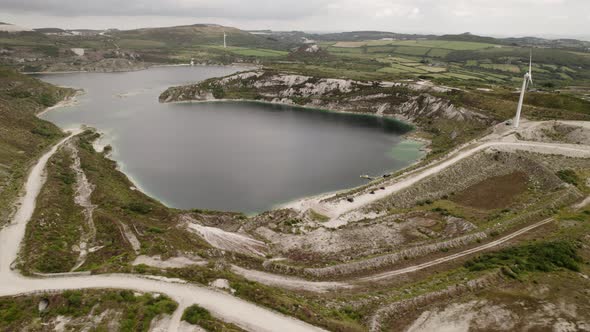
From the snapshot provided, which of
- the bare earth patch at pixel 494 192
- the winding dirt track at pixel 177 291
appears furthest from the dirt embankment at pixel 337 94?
the winding dirt track at pixel 177 291

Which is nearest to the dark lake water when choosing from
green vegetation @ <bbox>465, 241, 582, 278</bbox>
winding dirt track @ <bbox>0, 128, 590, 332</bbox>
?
winding dirt track @ <bbox>0, 128, 590, 332</bbox>

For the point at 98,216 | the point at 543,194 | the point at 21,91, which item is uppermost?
the point at 21,91

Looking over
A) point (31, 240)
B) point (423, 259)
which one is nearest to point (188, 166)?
point (31, 240)

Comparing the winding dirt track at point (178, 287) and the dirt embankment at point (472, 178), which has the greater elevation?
the dirt embankment at point (472, 178)

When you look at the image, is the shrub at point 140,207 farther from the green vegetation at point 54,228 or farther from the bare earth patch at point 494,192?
the bare earth patch at point 494,192

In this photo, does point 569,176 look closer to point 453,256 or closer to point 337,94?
point 453,256

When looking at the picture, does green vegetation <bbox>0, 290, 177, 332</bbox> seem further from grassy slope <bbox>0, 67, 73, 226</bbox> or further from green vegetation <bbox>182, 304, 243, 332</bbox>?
grassy slope <bbox>0, 67, 73, 226</bbox>

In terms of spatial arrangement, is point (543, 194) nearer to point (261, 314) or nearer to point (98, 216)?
point (261, 314)
